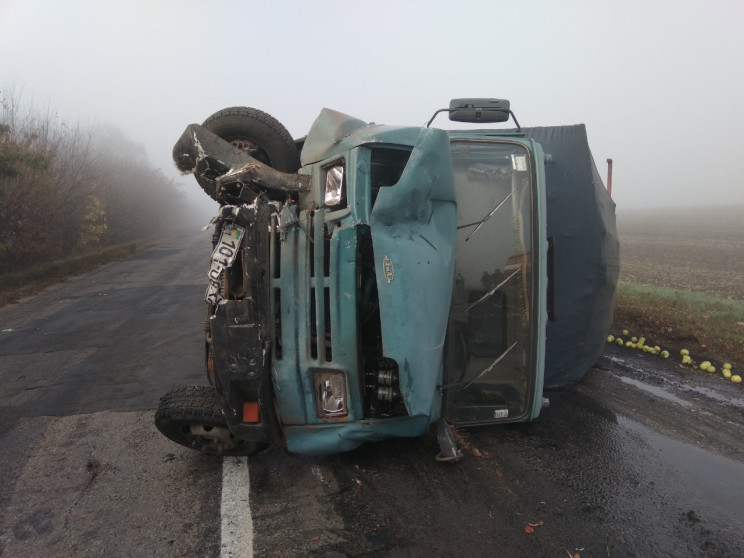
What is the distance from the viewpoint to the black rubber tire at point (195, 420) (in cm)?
316

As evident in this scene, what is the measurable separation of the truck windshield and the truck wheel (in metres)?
1.36

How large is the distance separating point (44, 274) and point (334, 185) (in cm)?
1309

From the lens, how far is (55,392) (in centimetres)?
470

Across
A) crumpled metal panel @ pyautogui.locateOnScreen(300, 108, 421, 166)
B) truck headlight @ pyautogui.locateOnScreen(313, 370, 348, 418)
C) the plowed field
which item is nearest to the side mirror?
crumpled metal panel @ pyautogui.locateOnScreen(300, 108, 421, 166)

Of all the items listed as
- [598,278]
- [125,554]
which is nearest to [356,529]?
[125,554]

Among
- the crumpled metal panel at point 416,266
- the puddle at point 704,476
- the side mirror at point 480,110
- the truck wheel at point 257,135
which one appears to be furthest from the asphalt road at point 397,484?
the side mirror at point 480,110

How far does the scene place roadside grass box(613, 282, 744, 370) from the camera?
6.18 metres

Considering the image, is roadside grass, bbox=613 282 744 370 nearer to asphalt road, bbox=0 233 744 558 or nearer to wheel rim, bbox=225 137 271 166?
asphalt road, bbox=0 233 744 558

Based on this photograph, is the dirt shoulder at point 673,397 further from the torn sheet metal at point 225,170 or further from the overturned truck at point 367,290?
the torn sheet metal at point 225,170

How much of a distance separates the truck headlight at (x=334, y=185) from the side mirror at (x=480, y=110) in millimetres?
2126

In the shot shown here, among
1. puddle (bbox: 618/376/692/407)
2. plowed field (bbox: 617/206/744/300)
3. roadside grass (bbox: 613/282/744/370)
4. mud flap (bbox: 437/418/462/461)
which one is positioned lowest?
plowed field (bbox: 617/206/744/300)

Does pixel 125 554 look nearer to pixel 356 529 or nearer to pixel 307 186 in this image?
pixel 356 529

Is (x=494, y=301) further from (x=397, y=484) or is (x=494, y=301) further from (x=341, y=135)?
(x=341, y=135)

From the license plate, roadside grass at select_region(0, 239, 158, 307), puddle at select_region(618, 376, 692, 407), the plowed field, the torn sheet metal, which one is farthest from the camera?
the plowed field
